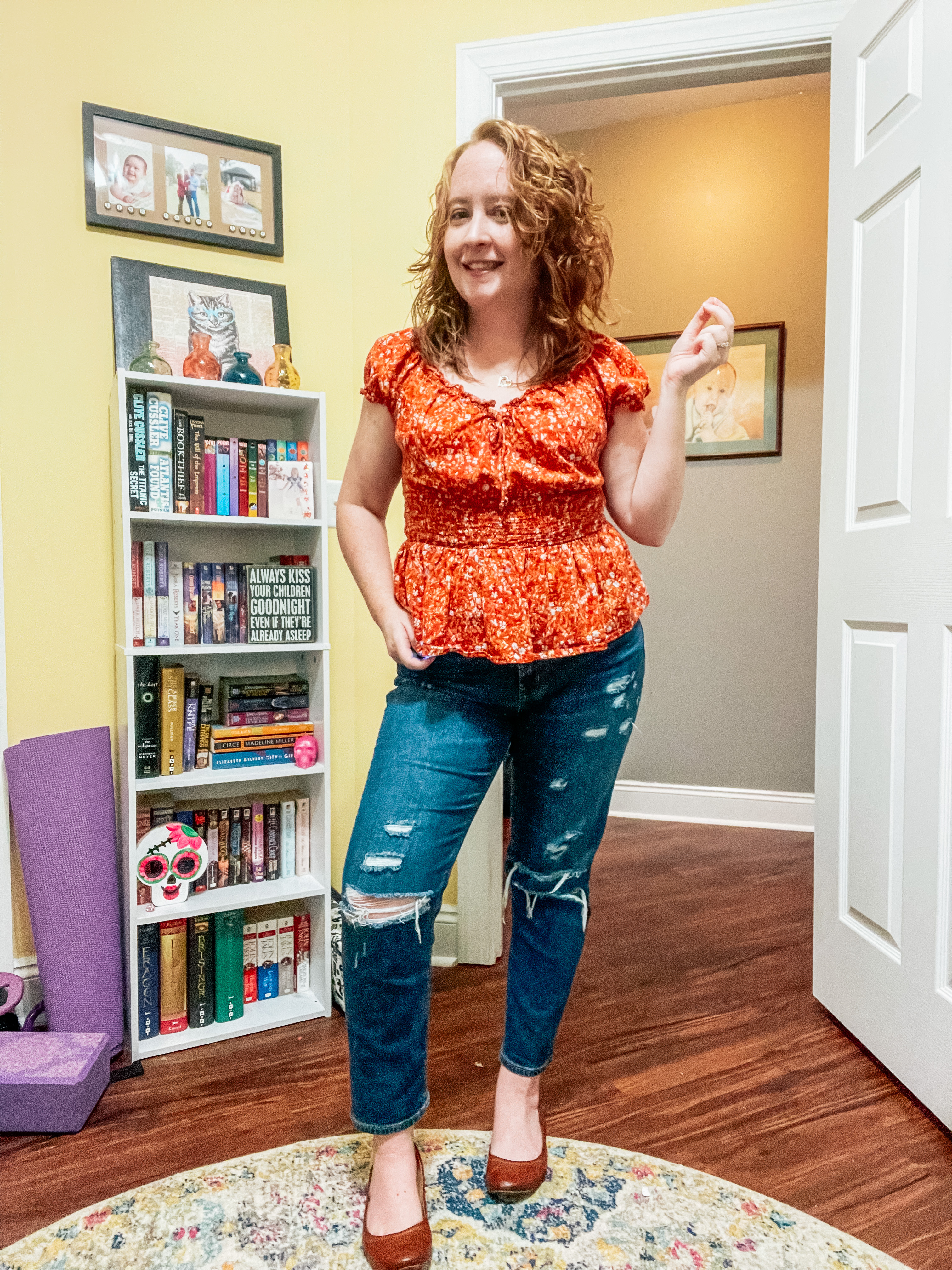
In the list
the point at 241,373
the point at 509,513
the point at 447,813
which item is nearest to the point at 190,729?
the point at 241,373

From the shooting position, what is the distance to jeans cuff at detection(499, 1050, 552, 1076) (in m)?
1.19

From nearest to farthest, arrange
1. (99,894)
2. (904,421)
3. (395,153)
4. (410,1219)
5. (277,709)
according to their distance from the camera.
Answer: (410,1219), (904,421), (99,894), (277,709), (395,153)

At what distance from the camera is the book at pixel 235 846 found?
1755 mm

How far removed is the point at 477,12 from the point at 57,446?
1.38 meters

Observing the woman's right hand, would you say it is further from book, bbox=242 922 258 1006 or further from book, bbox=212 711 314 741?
book, bbox=242 922 258 1006

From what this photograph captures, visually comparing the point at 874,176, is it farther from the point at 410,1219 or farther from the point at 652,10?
the point at 410,1219

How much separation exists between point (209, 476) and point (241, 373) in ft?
0.75

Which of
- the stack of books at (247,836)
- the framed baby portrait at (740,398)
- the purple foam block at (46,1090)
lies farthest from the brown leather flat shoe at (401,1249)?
the framed baby portrait at (740,398)

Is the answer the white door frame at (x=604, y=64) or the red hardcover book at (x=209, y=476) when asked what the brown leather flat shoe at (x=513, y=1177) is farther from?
the red hardcover book at (x=209, y=476)

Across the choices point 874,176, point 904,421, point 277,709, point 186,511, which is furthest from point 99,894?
point 874,176

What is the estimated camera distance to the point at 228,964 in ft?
5.58

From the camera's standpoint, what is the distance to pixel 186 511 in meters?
1.65

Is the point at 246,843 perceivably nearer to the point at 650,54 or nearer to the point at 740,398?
the point at 650,54

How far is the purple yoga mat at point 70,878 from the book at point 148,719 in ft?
0.34
